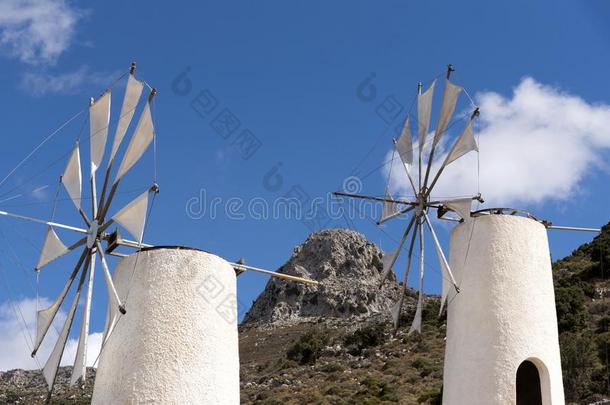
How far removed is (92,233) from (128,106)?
2205 millimetres

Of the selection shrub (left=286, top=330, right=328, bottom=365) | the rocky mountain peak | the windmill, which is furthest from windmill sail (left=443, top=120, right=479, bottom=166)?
the rocky mountain peak

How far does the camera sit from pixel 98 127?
42.9 feet

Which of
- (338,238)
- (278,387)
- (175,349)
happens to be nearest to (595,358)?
(278,387)

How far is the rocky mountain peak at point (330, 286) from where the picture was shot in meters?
49.8

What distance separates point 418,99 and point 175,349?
6.88 meters

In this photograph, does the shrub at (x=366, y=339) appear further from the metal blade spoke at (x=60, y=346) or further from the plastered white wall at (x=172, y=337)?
the metal blade spoke at (x=60, y=346)

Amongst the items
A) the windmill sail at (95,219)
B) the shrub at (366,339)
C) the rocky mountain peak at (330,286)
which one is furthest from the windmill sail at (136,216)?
the rocky mountain peak at (330,286)

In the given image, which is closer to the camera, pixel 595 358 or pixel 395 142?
pixel 395 142

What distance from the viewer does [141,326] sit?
11594 millimetres

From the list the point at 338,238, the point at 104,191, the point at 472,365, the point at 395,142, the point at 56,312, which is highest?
the point at 338,238

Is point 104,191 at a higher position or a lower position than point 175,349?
higher

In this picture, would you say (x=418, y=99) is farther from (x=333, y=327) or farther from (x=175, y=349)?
(x=333, y=327)

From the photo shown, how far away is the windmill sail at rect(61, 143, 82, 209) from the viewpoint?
12985 mm

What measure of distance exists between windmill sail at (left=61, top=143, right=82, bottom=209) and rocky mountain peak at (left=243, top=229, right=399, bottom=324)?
116 ft
